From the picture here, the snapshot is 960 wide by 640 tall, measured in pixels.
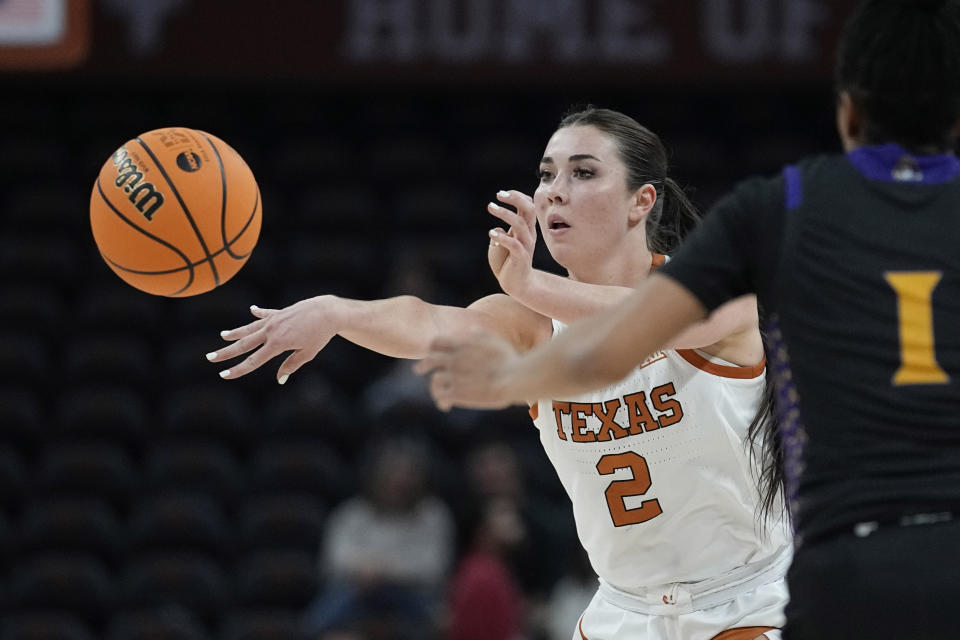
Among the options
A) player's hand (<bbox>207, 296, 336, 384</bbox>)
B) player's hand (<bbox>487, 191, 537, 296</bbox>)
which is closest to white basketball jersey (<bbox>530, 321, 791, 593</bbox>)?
player's hand (<bbox>487, 191, 537, 296</bbox>)

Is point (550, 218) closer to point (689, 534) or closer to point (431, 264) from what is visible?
point (689, 534)

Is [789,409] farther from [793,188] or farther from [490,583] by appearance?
[490,583]

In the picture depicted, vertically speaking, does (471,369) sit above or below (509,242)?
above

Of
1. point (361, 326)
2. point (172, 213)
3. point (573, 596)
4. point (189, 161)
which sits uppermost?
point (189, 161)

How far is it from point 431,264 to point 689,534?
21.1ft

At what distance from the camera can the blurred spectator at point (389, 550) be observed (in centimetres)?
783

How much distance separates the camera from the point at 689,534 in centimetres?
407

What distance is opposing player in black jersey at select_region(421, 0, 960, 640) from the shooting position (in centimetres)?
237

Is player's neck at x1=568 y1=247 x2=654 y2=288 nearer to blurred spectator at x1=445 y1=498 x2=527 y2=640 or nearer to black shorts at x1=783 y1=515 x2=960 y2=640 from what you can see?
black shorts at x1=783 y1=515 x2=960 y2=640

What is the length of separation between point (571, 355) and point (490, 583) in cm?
534

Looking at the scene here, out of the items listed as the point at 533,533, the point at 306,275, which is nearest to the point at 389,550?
the point at 533,533

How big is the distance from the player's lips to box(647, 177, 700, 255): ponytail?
0.39m

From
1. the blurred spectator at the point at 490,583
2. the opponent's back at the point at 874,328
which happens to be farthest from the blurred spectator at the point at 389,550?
the opponent's back at the point at 874,328

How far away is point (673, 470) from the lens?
4082 millimetres
